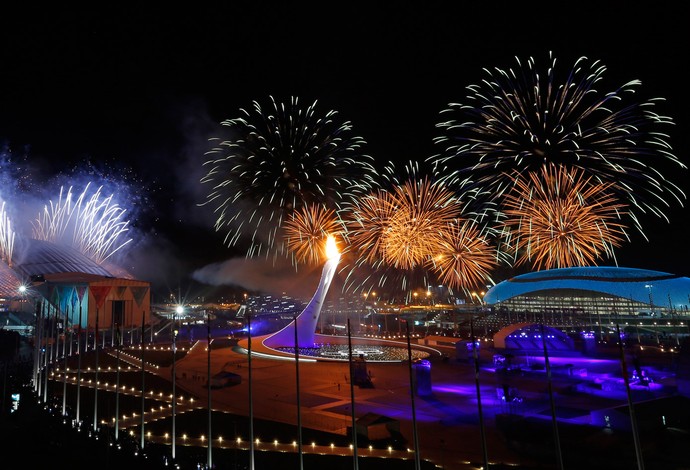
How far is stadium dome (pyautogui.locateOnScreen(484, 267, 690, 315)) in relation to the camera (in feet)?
254

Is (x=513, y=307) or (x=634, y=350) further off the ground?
(x=513, y=307)

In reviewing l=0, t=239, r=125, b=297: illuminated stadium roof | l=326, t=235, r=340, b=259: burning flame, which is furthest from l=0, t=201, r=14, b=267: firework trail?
l=326, t=235, r=340, b=259: burning flame

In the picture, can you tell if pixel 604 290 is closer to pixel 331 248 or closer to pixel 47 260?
pixel 331 248

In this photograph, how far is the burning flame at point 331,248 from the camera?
48000mm

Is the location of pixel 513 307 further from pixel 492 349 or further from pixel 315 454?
pixel 315 454

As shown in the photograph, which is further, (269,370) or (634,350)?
(634,350)

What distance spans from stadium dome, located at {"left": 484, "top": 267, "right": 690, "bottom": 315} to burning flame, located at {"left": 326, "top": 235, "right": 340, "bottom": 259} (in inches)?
1978

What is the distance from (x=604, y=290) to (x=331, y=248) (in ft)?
189

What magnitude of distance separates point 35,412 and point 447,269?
125 ft

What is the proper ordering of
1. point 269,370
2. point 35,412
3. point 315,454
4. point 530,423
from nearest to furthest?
point 315,454 < point 530,423 < point 35,412 < point 269,370

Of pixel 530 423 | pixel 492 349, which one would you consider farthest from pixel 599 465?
pixel 492 349

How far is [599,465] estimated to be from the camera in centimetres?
1811

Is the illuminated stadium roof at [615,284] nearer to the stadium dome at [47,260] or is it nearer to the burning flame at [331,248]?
the burning flame at [331,248]

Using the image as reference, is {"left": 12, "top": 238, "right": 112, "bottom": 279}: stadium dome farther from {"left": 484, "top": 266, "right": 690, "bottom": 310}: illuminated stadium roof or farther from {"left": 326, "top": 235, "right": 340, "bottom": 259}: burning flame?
{"left": 484, "top": 266, "right": 690, "bottom": 310}: illuminated stadium roof
